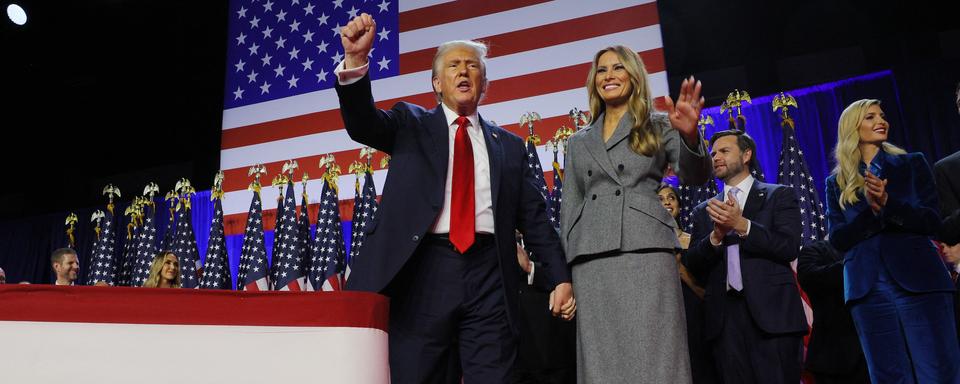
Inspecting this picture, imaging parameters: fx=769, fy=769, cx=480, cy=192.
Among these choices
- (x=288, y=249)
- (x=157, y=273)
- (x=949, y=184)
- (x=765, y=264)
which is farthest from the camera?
(x=288, y=249)

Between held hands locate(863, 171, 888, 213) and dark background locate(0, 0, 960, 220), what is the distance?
4338 millimetres

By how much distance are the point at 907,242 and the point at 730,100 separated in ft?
10.8

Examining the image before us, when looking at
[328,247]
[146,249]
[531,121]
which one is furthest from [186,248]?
[531,121]

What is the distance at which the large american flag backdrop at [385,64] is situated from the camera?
7.10m

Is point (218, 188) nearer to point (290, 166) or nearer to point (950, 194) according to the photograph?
point (290, 166)

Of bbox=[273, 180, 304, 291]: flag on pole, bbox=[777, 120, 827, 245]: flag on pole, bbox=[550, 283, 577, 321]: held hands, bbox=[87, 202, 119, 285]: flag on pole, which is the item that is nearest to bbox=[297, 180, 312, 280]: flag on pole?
bbox=[273, 180, 304, 291]: flag on pole

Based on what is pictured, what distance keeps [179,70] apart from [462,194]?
8.76 m

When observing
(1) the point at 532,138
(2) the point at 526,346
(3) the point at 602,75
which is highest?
(1) the point at 532,138

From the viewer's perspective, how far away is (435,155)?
86.9 inches

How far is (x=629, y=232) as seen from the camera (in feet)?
6.57

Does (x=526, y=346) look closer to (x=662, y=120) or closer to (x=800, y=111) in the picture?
(x=662, y=120)

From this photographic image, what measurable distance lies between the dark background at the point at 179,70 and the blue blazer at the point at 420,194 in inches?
205

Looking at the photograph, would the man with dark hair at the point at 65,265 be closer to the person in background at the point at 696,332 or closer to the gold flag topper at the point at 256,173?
the gold flag topper at the point at 256,173

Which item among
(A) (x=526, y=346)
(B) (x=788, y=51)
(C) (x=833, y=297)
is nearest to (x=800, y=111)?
(B) (x=788, y=51)
